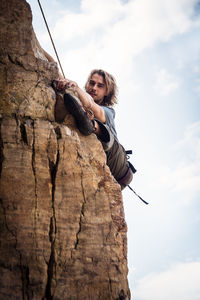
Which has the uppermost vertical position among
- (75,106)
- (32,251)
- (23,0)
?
(23,0)

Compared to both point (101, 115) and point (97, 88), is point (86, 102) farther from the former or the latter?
point (97, 88)

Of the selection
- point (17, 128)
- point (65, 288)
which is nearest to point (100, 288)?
point (65, 288)

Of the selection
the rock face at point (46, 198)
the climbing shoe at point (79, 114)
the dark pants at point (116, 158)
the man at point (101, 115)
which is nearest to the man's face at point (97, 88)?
the man at point (101, 115)

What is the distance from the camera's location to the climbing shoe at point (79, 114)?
5.20 m

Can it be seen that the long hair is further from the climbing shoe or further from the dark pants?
the climbing shoe

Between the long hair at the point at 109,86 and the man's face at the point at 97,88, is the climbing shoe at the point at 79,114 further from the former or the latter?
the long hair at the point at 109,86

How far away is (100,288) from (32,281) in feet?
3.35

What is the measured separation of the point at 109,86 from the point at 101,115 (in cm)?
180

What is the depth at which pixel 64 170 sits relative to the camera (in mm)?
4535

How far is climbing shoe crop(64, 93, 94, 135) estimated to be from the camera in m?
5.20

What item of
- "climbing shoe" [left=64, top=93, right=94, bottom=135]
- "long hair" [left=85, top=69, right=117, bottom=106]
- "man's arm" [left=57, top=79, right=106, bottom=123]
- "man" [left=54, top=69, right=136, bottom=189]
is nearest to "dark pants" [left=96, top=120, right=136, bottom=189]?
"man" [left=54, top=69, right=136, bottom=189]

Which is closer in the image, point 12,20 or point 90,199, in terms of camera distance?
point 90,199

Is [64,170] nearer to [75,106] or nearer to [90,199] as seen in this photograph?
[90,199]

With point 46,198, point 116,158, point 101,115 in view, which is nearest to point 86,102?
point 101,115
